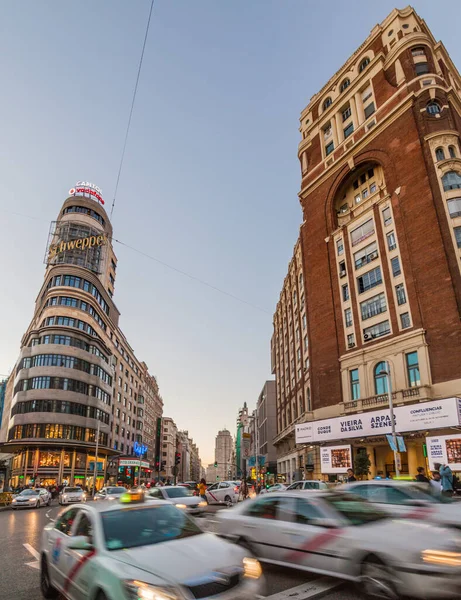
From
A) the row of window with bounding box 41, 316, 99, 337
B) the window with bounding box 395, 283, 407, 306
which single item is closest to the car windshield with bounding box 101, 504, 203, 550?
the window with bounding box 395, 283, 407, 306

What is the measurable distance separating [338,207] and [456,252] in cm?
1554

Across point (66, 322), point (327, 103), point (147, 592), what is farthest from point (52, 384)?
point (147, 592)

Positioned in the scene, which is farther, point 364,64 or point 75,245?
point 75,245

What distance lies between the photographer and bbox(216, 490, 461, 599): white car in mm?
5395

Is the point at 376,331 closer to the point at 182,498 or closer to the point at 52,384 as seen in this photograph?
the point at 182,498

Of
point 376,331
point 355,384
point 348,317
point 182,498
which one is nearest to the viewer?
point 182,498

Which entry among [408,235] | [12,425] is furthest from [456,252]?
[12,425]

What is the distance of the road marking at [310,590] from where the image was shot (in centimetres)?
574

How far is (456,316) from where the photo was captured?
2897 centimetres

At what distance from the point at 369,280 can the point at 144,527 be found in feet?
110

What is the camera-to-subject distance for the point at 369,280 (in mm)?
36156

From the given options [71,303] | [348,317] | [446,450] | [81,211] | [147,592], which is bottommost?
[147,592]

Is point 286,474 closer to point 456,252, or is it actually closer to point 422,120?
point 456,252

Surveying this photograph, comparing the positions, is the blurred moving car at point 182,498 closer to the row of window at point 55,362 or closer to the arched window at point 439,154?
the arched window at point 439,154
